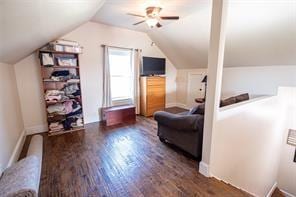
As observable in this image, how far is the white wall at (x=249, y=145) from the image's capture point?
1.95m

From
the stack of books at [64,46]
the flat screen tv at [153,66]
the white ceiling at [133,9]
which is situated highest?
the white ceiling at [133,9]

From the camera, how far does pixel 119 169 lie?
2.03 m

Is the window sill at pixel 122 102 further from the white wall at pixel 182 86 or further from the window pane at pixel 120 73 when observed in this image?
the white wall at pixel 182 86

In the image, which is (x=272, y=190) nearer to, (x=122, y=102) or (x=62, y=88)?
(x=122, y=102)

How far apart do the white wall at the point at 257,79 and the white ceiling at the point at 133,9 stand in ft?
6.81

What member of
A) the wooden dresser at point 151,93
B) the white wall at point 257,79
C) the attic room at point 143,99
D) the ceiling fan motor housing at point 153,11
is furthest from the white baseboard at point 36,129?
the white wall at point 257,79

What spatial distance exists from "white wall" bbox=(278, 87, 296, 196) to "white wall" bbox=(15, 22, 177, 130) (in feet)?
12.2

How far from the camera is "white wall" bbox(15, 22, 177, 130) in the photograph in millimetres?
3039

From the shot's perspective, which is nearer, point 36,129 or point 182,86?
point 36,129

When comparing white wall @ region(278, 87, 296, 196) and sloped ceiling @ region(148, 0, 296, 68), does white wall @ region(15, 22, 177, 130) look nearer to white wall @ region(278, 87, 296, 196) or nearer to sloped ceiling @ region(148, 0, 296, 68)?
sloped ceiling @ region(148, 0, 296, 68)

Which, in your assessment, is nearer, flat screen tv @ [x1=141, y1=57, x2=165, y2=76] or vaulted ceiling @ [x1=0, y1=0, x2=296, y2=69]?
vaulted ceiling @ [x1=0, y1=0, x2=296, y2=69]

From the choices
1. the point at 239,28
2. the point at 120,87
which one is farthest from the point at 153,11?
the point at 120,87

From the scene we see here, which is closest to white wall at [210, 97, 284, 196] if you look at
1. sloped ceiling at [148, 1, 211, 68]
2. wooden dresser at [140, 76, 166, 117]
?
sloped ceiling at [148, 1, 211, 68]

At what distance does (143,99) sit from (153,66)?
3.67 ft
